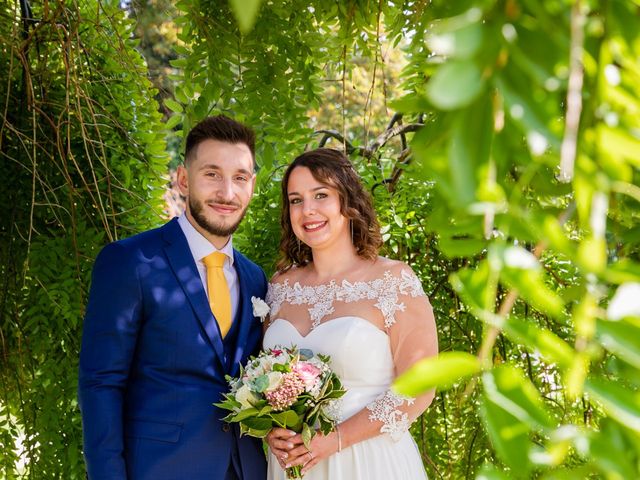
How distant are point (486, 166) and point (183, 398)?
176 cm

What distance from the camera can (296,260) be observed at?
2.73m

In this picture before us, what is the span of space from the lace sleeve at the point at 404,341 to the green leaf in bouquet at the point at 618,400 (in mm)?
1708

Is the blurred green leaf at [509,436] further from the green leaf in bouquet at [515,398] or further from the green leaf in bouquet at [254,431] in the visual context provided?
the green leaf in bouquet at [254,431]

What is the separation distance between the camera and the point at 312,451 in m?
2.17

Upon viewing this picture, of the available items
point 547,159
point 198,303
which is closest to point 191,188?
point 198,303

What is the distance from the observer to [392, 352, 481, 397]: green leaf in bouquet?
522mm

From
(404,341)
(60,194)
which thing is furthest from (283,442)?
(60,194)

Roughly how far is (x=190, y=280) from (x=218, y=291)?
119 mm

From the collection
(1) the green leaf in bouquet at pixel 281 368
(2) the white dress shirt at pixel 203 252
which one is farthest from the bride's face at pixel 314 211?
(1) the green leaf in bouquet at pixel 281 368

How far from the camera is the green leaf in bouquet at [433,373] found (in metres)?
0.52

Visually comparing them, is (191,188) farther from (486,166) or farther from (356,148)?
(486,166)

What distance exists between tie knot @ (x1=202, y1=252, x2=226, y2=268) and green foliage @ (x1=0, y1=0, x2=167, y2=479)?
1.42 ft

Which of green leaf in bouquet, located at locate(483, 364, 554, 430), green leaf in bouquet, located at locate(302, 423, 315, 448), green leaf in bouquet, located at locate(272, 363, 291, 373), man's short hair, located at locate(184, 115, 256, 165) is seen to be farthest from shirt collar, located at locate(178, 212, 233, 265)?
green leaf in bouquet, located at locate(483, 364, 554, 430)

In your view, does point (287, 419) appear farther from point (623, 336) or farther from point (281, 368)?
point (623, 336)
